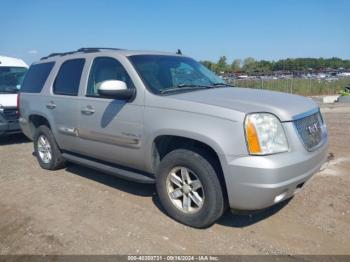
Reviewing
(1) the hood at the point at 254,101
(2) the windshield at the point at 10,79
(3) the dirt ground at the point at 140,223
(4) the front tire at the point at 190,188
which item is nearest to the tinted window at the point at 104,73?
(1) the hood at the point at 254,101

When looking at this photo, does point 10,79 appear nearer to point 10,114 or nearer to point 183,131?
point 10,114

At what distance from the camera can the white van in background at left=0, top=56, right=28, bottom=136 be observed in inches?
343

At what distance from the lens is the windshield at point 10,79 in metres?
9.41

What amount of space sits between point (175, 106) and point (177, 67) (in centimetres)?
123

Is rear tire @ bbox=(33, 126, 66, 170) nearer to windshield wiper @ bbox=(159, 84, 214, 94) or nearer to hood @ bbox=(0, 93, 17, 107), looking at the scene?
windshield wiper @ bbox=(159, 84, 214, 94)

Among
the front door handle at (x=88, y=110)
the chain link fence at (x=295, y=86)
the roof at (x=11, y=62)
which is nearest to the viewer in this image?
the front door handle at (x=88, y=110)

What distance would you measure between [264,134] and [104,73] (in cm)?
253

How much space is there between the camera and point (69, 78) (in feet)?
18.4

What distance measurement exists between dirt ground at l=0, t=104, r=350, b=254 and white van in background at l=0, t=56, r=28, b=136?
337cm

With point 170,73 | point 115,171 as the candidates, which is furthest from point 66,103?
point 170,73

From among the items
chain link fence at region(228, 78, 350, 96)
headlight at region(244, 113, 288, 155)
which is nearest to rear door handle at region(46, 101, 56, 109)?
headlight at region(244, 113, 288, 155)

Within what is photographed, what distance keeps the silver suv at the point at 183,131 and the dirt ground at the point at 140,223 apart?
346 millimetres

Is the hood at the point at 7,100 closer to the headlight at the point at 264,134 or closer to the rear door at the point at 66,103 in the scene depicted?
the rear door at the point at 66,103

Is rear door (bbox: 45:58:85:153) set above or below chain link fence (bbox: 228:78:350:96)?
above
